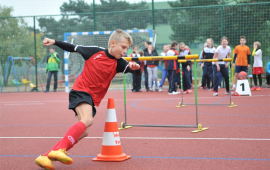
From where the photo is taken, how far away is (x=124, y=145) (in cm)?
531

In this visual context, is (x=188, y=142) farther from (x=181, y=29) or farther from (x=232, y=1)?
(x=232, y=1)

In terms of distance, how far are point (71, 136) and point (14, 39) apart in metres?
17.3

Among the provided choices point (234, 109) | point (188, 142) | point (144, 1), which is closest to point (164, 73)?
point (144, 1)

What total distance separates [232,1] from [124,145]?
15.1 m

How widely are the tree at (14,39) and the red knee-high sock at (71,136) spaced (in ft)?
55.2

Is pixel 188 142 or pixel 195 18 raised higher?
pixel 195 18

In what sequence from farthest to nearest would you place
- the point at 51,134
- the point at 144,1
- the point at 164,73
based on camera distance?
the point at 144,1 → the point at 164,73 → the point at 51,134

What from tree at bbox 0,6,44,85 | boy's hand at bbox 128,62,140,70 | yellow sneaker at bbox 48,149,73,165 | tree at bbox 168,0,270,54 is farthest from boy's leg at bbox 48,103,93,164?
tree at bbox 0,6,44,85

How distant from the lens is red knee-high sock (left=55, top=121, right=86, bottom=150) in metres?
3.92

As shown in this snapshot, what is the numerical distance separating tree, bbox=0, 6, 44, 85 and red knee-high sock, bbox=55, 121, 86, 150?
16.8 meters

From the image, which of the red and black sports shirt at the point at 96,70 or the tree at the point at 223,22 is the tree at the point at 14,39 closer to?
the tree at the point at 223,22

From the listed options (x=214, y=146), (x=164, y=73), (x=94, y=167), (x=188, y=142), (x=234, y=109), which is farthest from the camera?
(x=164, y=73)

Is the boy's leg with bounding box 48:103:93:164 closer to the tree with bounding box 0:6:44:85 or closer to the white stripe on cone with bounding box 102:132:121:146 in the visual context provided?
→ the white stripe on cone with bounding box 102:132:121:146

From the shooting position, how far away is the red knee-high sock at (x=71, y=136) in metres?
3.92
